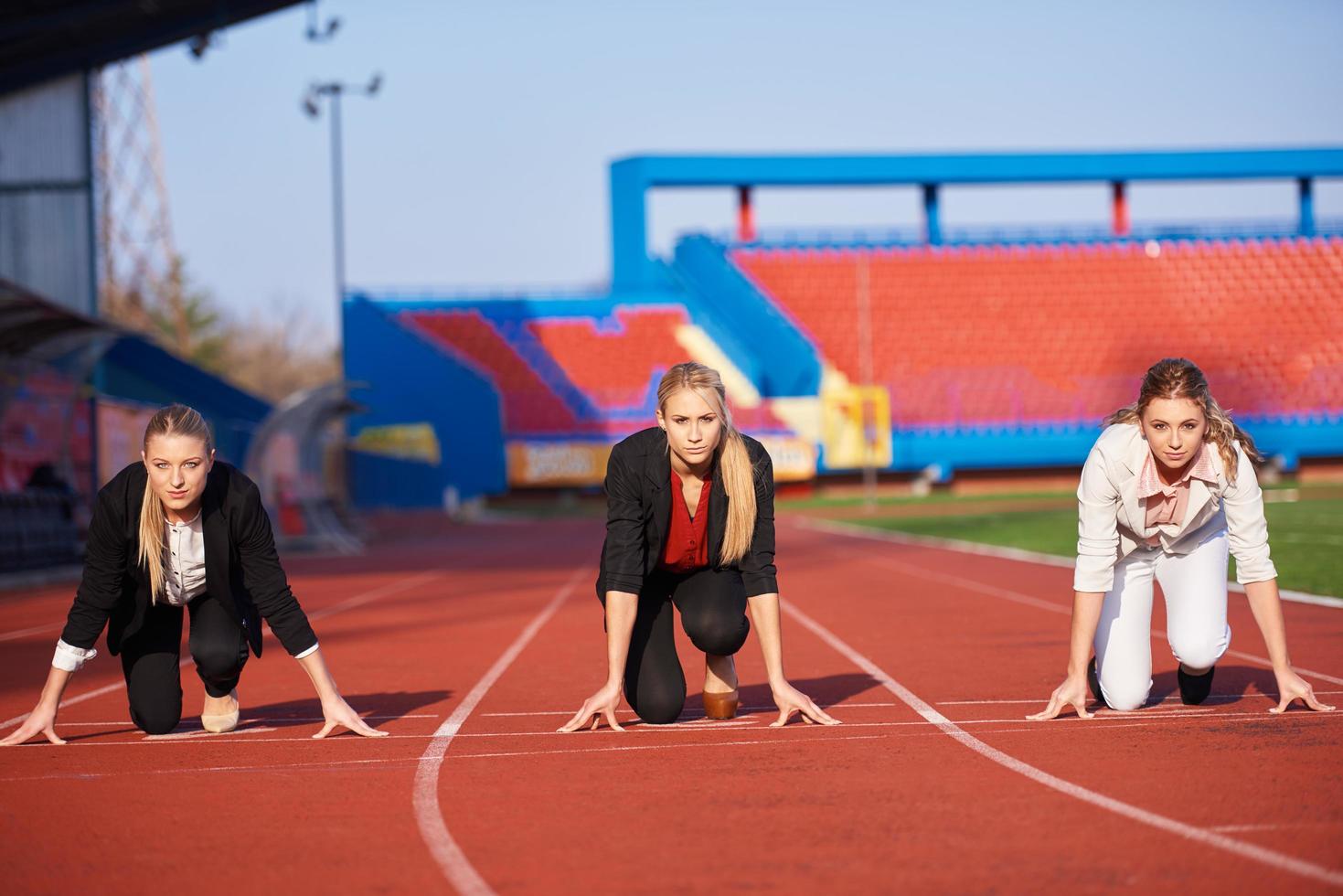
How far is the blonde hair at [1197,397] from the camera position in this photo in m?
5.76

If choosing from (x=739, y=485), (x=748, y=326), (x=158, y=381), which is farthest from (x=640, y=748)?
(x=748, y=326)

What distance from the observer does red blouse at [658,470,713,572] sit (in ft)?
20.8

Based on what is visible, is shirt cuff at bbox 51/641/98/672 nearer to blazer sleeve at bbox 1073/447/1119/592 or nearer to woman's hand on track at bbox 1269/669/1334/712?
blazer sleeve at bbox 1073/447/1119/592

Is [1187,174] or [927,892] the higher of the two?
[1187,174]

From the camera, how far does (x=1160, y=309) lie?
50.9 meters

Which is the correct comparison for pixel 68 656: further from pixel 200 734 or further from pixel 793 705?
pixel 793 705

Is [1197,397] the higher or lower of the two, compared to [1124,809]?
higher

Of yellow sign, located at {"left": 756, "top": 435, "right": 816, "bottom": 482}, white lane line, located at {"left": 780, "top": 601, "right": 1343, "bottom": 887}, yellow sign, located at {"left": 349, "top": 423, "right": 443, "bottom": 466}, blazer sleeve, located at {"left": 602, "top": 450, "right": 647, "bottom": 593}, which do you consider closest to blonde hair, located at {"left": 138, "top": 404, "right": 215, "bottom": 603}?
blazer sleeve, located at {"left": 602, "top": 450, "right": 647, "bottom": 593}

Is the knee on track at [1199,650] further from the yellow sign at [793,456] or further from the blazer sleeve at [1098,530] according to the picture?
the yellow sign at [793,456]

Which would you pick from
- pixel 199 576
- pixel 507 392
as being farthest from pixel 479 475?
pixel 199 576

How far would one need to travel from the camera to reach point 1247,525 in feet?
20.0

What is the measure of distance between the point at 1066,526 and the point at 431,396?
84.5 feet

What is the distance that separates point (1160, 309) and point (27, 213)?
122ft

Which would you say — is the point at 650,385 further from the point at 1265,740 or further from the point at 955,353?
the point at 1265,740
